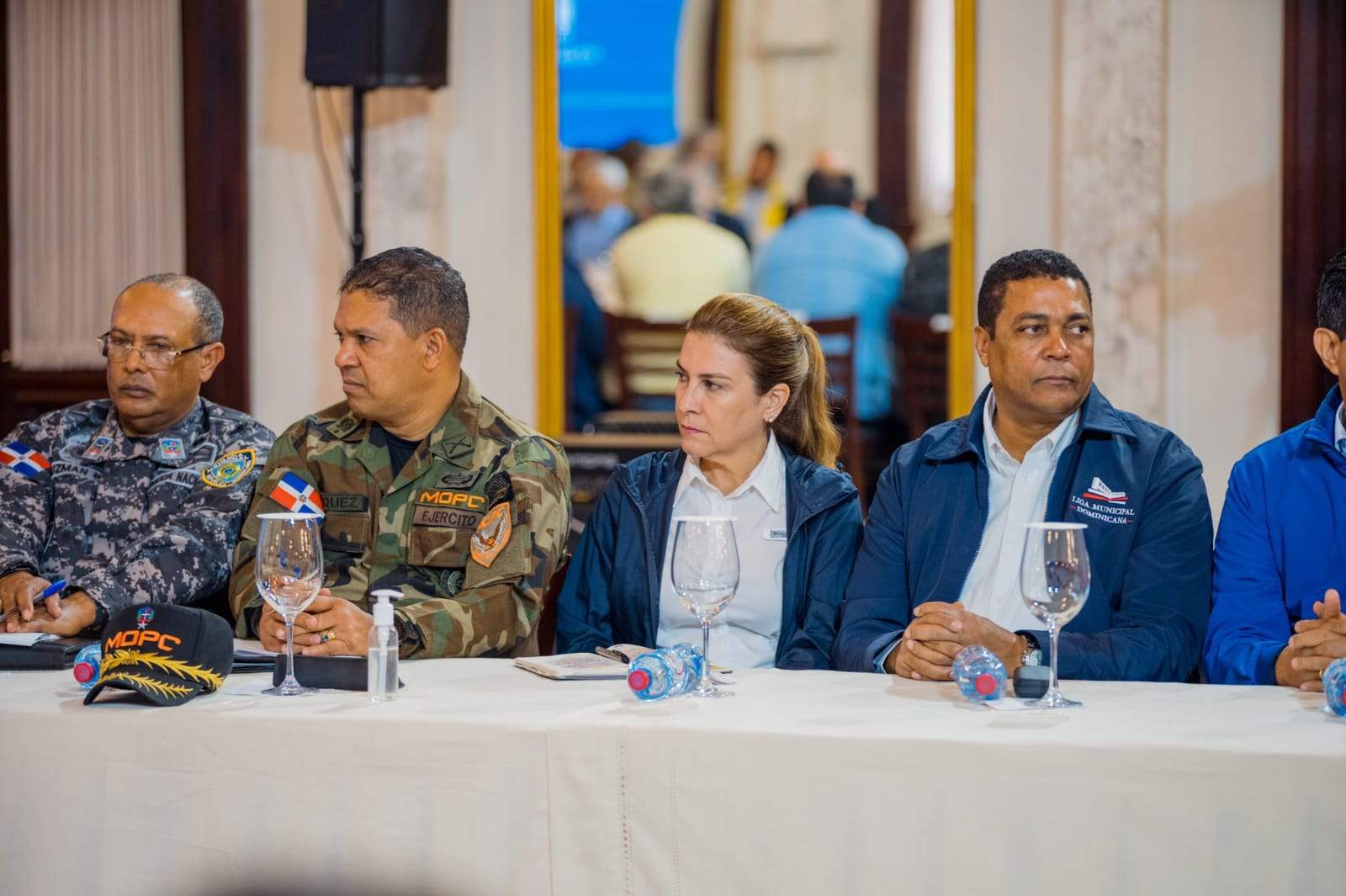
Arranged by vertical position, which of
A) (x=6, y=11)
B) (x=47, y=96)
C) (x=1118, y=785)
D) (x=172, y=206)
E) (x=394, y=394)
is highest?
(x=6, y=11)

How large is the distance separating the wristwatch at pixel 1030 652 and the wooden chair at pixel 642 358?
351 cm

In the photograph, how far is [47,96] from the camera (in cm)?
557

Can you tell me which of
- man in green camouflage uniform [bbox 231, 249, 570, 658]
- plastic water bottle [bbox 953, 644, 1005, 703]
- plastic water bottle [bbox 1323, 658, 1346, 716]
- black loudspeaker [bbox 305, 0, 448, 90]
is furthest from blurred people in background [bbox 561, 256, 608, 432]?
plastic water bottle [bbox 1323, 658, 1346, 716]

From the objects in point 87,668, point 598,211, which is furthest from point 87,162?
point 87,668

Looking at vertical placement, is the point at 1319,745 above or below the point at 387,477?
below

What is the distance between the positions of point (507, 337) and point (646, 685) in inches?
Answer: 152

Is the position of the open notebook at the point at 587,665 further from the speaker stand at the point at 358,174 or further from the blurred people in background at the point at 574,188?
the blurred people in background at the point at 574,188

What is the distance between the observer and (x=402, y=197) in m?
5.47

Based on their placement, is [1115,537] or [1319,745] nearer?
[1319,745]

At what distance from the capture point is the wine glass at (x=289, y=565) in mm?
1876

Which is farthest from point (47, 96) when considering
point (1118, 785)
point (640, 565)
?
point (1118, 785)

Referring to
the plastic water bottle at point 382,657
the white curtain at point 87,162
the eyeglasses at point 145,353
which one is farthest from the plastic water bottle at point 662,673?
the white curtain at point 87,162

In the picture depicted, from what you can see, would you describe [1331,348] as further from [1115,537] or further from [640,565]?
[640,565]

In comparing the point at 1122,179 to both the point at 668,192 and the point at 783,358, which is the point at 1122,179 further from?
the point at 783,358
